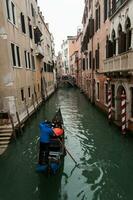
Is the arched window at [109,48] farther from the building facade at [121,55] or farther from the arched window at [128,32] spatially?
the arched window at [128,32]

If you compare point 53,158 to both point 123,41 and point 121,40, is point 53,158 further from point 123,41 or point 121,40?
point 121,40

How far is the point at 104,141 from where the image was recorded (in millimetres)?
9664

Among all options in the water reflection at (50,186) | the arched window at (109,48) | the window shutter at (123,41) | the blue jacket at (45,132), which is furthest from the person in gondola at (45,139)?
the arched window at (109,48)

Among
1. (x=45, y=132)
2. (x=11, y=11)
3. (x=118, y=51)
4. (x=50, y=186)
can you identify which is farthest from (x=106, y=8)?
(x=50, y=186)

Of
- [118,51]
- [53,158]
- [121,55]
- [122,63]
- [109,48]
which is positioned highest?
[109,48]

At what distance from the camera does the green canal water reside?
5816 millimetres

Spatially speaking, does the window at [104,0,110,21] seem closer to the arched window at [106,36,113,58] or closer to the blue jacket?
the arched window at [106,36,113,58]

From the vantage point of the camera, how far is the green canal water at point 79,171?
19.1ft

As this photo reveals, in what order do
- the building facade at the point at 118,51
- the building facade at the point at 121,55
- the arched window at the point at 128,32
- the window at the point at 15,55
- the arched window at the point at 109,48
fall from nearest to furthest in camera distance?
the building facade at the point at 121,55 < the building facade at the point at 118,51 < the arched window at the point at 128,32 < the window at the point at 15,55 < the arched window at the point at 109,48

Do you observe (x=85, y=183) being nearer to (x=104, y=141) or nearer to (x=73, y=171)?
(x=73, y=171)

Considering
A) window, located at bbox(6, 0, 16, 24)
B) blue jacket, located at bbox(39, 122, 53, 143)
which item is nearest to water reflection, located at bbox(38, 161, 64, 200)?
blue jacket, located at bbox(39, 122, 53, 143)

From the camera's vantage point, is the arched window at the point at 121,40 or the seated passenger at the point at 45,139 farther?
the arched window at the point at 121,40

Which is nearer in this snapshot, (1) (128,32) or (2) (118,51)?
(1) (128,32)

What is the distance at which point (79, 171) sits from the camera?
702 centimetres
